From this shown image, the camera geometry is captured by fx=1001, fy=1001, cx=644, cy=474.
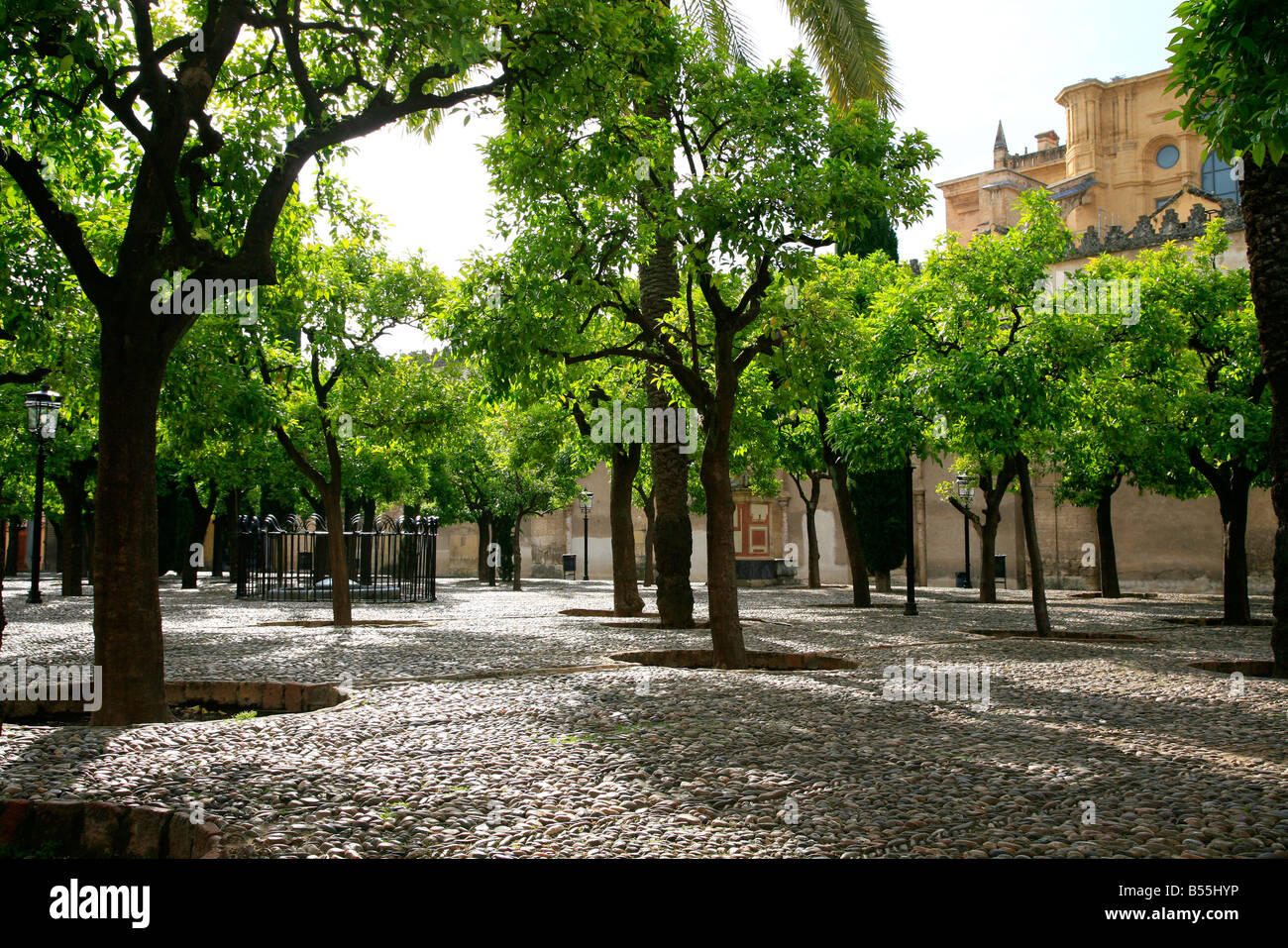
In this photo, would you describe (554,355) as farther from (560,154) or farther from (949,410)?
(949,410)

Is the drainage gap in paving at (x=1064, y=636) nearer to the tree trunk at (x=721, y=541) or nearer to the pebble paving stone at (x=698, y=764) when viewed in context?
the pebble paving stone at (x=698, y=764)

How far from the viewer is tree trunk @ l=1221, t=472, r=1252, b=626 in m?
17.3

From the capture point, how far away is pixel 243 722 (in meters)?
6.45

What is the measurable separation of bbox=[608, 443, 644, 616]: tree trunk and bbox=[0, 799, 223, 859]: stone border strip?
1290 cm

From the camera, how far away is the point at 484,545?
41469 millimetres

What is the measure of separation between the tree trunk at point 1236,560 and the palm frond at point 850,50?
9.17m

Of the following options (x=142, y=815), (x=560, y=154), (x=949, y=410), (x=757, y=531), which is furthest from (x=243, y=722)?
(x=757, y=531)

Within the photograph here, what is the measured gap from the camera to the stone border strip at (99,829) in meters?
4.27

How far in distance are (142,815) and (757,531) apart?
36.6 m

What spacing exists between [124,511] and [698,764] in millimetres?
4197

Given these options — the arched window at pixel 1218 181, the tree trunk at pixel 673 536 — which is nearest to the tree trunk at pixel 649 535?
the tree trunk at pixel 673 536

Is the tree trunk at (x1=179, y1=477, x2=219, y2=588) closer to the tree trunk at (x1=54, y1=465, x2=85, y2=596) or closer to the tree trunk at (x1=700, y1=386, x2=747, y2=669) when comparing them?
the tree trunk at (x1=54, y1=465, x2=85, y2=596)

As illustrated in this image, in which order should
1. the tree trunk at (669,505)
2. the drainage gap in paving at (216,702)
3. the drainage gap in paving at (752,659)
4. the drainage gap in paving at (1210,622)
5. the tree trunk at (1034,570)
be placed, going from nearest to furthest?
1. the drainage gap in paving at (216,702)
2. the drainage gap in paving at (752,659)
3. the tree trunk at (1034,570)
4. the tree trunk at (669,505)
5. the drainage gap in paving at (1210,622)

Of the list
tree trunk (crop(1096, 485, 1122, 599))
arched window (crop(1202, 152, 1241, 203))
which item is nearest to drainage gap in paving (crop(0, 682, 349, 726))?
tree trunk (crop(1096, 485, 1122, 599))
